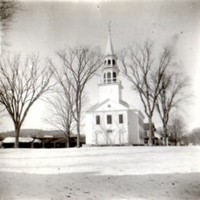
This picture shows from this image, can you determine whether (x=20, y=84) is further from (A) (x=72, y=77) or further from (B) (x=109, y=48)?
(B) (x=109, y=48)

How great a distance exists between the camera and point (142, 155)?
24.9 feet

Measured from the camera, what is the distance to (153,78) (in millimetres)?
7988

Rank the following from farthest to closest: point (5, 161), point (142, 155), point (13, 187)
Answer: point (142, 155) → point (5, 161) → point (13, 187)

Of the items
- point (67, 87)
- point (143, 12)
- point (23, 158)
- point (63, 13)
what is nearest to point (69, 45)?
point (63, 13)

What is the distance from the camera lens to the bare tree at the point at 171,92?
7.35 meters

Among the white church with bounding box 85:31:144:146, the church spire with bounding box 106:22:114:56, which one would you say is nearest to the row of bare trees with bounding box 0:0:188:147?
the church spire with bounding box 106:22:114:56

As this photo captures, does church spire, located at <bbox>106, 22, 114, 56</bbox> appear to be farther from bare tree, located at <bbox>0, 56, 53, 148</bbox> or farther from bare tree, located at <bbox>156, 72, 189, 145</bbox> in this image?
bare tree, located at <bbox>156, 72, 189, 145</bbox>

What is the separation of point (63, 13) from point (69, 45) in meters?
0.78

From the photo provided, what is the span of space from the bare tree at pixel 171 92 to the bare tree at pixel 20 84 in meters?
3.11

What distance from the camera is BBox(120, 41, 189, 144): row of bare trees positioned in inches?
284

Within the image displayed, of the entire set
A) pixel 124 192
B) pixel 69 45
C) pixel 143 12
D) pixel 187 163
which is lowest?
pixel 124 192

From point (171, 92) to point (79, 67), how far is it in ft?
8.57

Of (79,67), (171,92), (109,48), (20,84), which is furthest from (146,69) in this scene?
(20,84)

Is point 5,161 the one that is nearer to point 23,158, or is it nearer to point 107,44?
point 23,158
